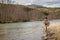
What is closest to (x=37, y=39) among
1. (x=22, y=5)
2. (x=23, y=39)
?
(x=23, y=39)

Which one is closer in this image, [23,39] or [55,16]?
[23,39]

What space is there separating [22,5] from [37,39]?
12.1 feet

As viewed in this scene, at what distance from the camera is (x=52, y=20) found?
10.4 metres

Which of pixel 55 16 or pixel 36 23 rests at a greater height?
pixel 55 16

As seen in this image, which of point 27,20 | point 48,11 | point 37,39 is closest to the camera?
point 37,39

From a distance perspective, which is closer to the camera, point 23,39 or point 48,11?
point 23,39

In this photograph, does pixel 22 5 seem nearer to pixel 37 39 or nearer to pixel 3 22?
pixel 3 22

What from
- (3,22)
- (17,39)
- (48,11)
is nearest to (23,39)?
(17,39)

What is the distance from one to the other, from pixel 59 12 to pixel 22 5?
6.98 feet

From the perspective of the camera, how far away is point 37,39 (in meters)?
7.25

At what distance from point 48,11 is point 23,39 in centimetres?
315

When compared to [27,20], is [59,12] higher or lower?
higher

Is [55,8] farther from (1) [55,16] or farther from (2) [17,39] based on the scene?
(2) [17,39]

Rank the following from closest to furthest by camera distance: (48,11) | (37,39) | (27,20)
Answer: (37,39)
(48,11)
(27,20)
